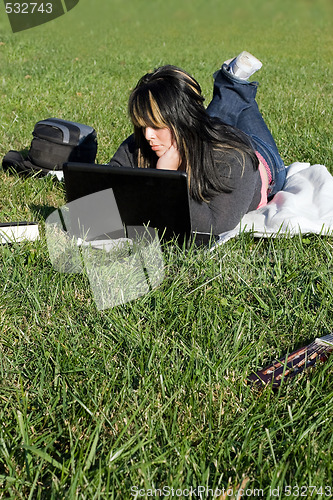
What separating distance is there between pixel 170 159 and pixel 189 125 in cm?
24

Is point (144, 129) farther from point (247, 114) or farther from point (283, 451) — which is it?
point (283, 451)

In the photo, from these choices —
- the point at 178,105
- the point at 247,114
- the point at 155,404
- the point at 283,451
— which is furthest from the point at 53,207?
the point at 283,451

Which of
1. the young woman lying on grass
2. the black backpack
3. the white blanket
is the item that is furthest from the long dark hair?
the black backpack

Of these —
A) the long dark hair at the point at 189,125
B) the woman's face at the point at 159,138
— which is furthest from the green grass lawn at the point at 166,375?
the woman's face at the point at 159,138

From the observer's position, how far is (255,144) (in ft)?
13.4

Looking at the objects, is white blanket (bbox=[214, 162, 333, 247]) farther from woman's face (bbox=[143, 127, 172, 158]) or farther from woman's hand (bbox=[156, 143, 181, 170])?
woman's face (bbox=[143, 127, 172, 158])

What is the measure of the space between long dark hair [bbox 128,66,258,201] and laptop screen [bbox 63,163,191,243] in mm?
351

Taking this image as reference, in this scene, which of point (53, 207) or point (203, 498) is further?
point (53, 207)

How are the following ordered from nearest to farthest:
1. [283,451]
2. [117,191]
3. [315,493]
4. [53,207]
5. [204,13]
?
[315,493]
[283,451]
[117,191]
[53,207]
[204,13]

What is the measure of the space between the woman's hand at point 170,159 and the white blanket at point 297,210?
511 mm

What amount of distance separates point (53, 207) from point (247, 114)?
1.71 meters

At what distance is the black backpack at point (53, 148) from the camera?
4469mm

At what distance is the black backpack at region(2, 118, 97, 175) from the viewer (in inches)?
176

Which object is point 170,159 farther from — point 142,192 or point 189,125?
point 142,192
